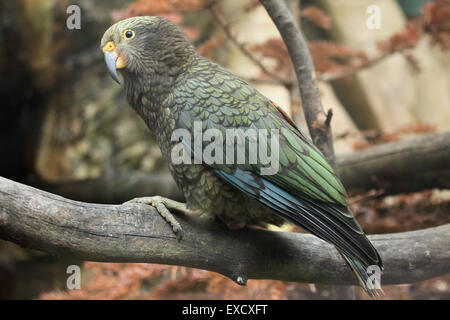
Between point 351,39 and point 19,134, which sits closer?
point 19,134

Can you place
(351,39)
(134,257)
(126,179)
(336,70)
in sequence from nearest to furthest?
(134,257), (336,70), (126,179), (351,39)

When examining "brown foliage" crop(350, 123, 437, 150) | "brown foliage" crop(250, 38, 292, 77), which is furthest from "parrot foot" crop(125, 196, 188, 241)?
"brown foliage" crop(350, 123, 437, 150)

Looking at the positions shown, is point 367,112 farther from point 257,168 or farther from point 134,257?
point 134,257

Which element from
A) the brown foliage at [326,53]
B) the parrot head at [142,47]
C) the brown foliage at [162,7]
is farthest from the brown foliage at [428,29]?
the parrot head at [142,47]

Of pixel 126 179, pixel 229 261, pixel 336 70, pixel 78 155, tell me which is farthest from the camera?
pixel 78 155

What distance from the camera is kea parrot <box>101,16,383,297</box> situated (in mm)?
994

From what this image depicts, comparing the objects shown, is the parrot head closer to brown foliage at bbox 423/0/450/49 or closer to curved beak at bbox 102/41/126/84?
curved beak at bbox 102/41/126/84

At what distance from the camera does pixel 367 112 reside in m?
2.72

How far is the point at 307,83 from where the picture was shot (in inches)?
54.1

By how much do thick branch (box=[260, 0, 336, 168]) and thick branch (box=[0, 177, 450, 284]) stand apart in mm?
323

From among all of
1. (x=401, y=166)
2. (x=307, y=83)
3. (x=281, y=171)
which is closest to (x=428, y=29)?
(x=401, y=166)

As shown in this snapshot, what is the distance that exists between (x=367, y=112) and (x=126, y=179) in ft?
5.11

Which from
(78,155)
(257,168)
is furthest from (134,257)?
(78,155)

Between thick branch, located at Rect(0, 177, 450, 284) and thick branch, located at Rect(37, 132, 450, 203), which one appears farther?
thick branch, located at Rect(37, 132, 450, 203)
